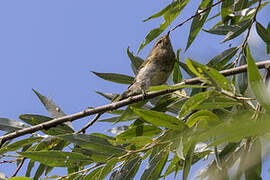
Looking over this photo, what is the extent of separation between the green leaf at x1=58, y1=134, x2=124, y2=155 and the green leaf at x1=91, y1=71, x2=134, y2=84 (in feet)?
1.81

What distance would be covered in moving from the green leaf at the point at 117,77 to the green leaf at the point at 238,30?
58 cm

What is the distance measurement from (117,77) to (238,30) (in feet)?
2.31

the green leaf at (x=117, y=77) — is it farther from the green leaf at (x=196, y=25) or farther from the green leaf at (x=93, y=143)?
the green leaf at (x=93, y=143)

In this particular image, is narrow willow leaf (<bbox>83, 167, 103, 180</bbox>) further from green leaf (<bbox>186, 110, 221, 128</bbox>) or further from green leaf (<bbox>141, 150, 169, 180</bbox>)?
green leaf (<bbox>186, 110, 221, 128</bbox>)

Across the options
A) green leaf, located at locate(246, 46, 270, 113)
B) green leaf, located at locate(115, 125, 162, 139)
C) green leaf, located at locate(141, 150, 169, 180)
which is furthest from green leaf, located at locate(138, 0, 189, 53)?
green leaf, located at locate(246, 46, 270, 113)

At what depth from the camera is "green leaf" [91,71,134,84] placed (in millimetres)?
1994

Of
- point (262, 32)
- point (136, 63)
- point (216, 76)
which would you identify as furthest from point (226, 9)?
point (216, 76)

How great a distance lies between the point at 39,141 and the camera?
73.2 inches

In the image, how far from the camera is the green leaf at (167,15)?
6.50 feet

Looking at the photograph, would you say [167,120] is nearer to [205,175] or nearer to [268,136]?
[205,175]

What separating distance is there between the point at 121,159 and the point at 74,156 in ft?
0.62

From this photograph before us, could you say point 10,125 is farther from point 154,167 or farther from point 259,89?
point 259,89

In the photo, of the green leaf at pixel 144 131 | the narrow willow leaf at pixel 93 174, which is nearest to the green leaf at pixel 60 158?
the narrow willow leaf at pixel 93 174

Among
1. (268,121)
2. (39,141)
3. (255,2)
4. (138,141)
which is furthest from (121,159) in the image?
(255,2)
